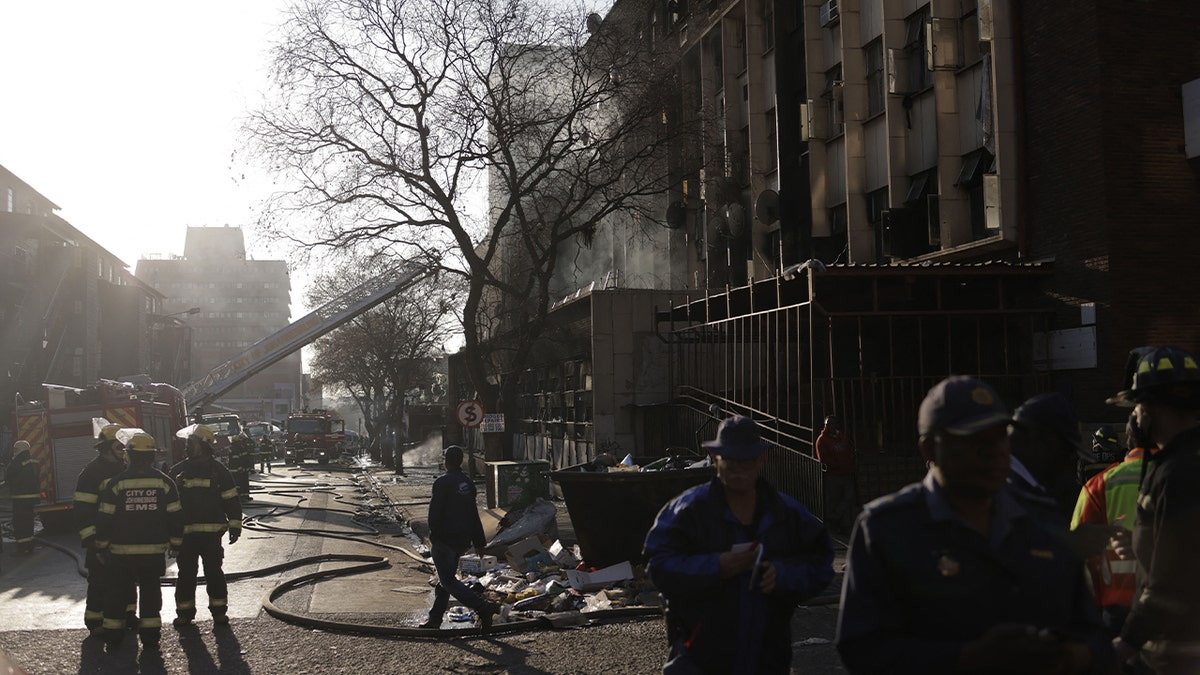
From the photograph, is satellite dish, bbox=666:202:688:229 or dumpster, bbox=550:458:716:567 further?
satellite dish, bbox=666:202:688:229

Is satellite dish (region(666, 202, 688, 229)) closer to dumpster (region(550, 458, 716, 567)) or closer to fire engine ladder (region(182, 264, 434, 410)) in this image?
fire engine ladder (region(182, 264, 434, 410))

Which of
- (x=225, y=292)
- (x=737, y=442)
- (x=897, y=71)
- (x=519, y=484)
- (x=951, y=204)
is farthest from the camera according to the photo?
(x=225, y=292)

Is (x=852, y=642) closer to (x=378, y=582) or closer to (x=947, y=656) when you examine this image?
(x=947, y=656)

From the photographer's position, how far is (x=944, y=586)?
8.76 ft

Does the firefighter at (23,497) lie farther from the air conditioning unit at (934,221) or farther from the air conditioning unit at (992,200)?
the air conditioning unit at (934,221)

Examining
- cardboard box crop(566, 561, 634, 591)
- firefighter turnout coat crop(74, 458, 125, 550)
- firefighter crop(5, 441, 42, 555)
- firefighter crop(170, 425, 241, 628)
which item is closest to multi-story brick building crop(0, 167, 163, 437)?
firefighter crop(5, 441, 42, 555)

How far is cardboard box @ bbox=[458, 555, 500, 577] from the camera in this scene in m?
13.3

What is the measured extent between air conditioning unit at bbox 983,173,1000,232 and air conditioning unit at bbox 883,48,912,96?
4.10 meters

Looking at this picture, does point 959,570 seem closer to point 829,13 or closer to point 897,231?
point 897,231

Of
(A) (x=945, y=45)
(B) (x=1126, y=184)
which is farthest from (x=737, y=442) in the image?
(A) (x=945, y=45)

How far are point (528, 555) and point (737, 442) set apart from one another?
9545mm

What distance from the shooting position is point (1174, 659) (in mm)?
3494

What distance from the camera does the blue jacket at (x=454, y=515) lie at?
1026 centimetres

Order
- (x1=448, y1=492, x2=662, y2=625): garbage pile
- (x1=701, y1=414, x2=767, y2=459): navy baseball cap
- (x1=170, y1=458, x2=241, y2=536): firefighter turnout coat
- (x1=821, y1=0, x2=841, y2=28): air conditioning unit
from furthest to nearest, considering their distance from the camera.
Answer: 1. (x1=821, y1=0, x2=841, y2=28): air conditioning unit
2. (x1=448, y1=492, x2=662, y2=625): garbage pile
3. (x1=170, y1=458, x2=241, y2=536): firefighter turnout coat
4. (x1=701, y1=414, x2=767, y2=459): navy baseball cap
